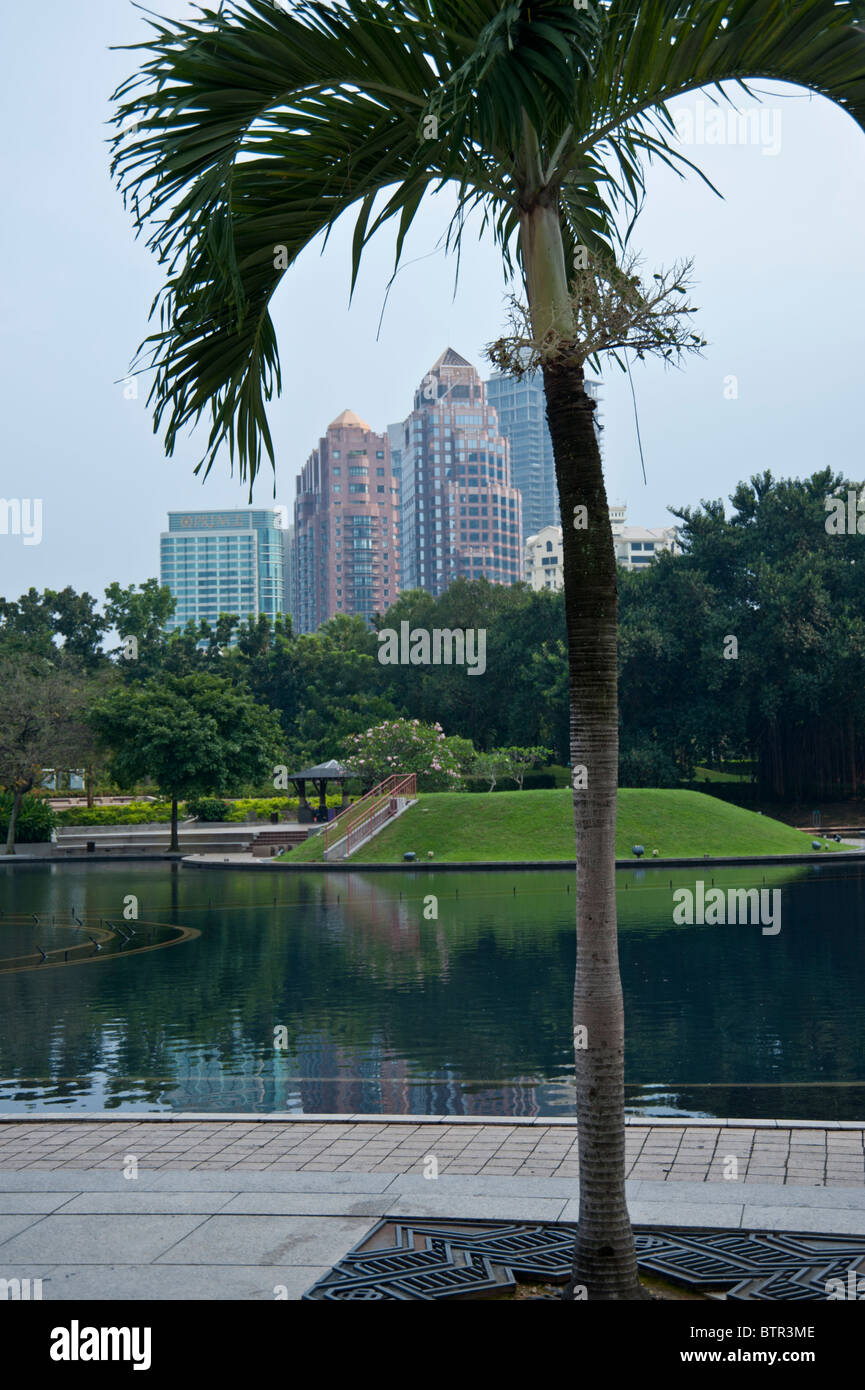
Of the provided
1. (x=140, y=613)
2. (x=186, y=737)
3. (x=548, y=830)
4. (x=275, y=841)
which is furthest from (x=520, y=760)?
(x=140, y=613)

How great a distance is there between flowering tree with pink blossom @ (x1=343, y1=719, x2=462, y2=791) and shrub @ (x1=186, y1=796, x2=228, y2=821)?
13.2m

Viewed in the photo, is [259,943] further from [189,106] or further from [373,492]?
[373,492]

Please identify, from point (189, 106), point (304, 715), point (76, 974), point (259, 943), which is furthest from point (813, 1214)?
point (304, 715)

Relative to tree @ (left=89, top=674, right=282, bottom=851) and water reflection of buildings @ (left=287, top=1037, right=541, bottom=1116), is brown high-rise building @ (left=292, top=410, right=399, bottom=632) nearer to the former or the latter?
tree @ (left=89, top=674, right=282, bottom=851)

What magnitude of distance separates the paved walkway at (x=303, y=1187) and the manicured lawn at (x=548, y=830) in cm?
2803

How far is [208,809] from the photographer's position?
196 feet

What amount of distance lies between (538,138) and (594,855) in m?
3.25

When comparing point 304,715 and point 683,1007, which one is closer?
point 683,1007

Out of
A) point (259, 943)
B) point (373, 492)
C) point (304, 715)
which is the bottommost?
point (259, 943)

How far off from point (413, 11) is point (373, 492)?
172 metres

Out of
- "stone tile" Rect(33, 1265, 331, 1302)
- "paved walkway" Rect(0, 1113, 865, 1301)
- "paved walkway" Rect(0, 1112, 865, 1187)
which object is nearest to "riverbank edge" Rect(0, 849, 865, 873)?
"paved walkway" Rect(0, 1112, 865, 1187)

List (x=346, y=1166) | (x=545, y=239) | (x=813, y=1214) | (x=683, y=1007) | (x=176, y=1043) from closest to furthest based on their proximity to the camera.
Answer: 1. (x=545, y=239)
2. (x=813, y=1214)
3. (x=346, y=1166)
4. (x=176, y=1043)
5. (x=683, y=1007)

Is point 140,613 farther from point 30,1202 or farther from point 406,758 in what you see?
point 30,1202

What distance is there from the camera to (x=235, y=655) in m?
80.4
